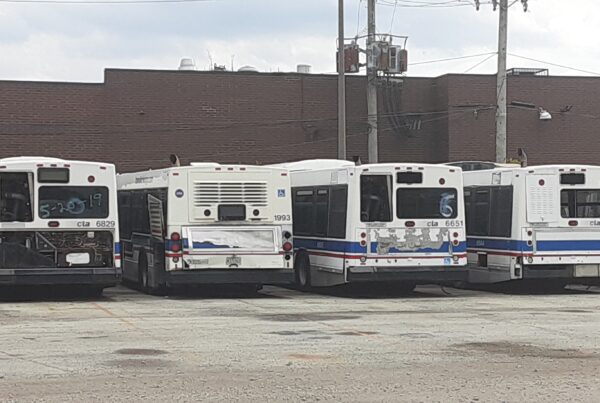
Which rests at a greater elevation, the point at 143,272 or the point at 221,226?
the point at 221,226

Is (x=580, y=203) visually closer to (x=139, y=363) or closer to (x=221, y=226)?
(x=221, y=226)

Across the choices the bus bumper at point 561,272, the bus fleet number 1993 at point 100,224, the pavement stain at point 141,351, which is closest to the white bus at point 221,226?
the bus fleet number 1993 at point 100,224

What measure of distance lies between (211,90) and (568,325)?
19300mm

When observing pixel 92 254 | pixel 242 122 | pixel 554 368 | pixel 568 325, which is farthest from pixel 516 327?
pixel 242 122

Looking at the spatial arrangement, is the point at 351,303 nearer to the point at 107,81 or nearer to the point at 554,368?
the point at 554,368

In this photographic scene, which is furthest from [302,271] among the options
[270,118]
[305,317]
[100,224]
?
[270,118]

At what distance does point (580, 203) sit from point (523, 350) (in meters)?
9.00

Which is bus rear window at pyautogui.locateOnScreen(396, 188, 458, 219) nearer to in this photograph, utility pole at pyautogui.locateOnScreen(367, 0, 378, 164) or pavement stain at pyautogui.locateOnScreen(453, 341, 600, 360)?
pavement stain at pyautogui.locateOnScreen(453, 341, 600, 360)

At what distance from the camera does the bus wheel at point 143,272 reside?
20688mm

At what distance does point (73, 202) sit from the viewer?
1836cm

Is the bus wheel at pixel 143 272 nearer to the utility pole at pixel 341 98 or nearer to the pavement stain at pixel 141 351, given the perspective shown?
the utility pole at pixel 341 98

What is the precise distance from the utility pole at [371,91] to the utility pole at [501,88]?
3.35 meters

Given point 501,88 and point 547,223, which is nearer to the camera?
point 547,223

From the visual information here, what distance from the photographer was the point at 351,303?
18.6 m
